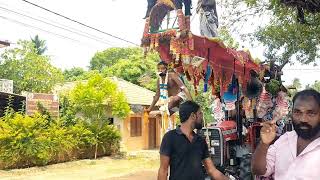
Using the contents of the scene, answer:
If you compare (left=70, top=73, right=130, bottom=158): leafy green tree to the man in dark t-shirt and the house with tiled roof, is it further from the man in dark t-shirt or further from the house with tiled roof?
the man in dark t-shirt

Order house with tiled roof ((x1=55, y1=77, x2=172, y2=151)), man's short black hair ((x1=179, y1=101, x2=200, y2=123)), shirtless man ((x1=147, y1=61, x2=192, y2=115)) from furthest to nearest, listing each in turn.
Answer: house with tiled roof ((x1=55, y1=77, x2=172, y2=151)) < shirtless man ((x1=147, y1=61, x2=192, y2=115)) < man's short black hair ((x1=179, y1=101, x2=200, y2=123))

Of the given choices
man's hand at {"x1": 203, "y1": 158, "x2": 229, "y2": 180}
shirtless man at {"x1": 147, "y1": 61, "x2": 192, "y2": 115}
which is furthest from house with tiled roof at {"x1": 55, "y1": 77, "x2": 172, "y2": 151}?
man's hand at {"x1": 203, "y1": 158, "x2": 229, "y2": 180}

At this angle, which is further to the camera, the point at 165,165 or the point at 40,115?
the point at 40,115

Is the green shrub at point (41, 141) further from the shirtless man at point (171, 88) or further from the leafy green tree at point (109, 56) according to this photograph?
the leafy green tree at point (109, 56)

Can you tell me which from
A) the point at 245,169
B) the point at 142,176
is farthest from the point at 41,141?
the point at 245,169

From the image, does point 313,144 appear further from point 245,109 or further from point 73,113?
point 73,113

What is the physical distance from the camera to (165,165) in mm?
3996

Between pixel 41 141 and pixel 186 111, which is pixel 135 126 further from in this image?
pixel 186 111

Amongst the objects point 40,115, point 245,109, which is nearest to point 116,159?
point 40,115

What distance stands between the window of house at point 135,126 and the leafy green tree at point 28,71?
21.2ft

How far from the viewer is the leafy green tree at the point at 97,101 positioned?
60.5 ft

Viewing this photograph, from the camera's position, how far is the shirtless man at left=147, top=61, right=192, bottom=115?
5785mm

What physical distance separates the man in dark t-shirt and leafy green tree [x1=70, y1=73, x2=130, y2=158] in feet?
47.4

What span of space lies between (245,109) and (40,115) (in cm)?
1084
